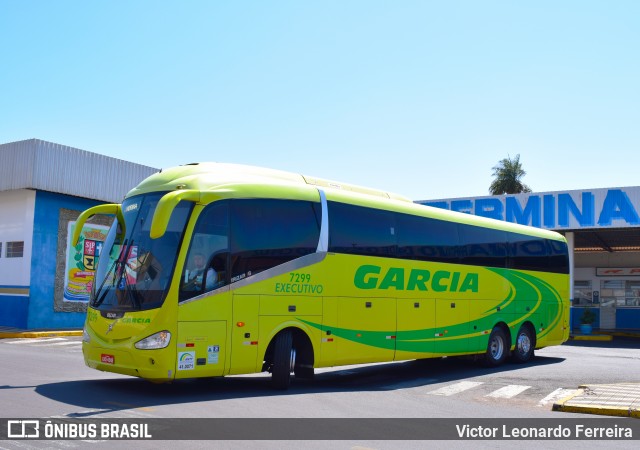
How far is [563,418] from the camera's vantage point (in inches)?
397

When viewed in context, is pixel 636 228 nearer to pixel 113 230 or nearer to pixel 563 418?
pixel 563 418

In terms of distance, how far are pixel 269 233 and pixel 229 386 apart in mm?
2797

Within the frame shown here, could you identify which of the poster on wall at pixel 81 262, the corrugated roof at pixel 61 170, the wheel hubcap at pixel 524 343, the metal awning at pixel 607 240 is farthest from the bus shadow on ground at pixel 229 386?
the metal awning at pixel 607 240

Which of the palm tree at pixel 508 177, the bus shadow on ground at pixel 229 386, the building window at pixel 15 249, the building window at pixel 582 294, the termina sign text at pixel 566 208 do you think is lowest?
the bus shadow on ground at pixel 229 386

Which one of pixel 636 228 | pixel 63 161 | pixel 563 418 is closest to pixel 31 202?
pixel 63 161

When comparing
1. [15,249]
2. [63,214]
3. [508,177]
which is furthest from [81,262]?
[508,177]

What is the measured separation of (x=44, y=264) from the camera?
25797mm

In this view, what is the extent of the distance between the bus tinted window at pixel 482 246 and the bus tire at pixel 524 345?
2.28 meters

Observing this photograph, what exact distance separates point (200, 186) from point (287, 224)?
1846 mm

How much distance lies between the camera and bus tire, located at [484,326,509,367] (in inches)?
691

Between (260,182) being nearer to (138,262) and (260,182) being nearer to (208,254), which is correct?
(208,254)

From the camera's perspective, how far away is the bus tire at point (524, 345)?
18672 mm

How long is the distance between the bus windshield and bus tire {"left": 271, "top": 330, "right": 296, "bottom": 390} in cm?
240

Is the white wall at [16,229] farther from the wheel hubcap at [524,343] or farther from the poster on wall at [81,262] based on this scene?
the wheel hubcap at [524,343]
